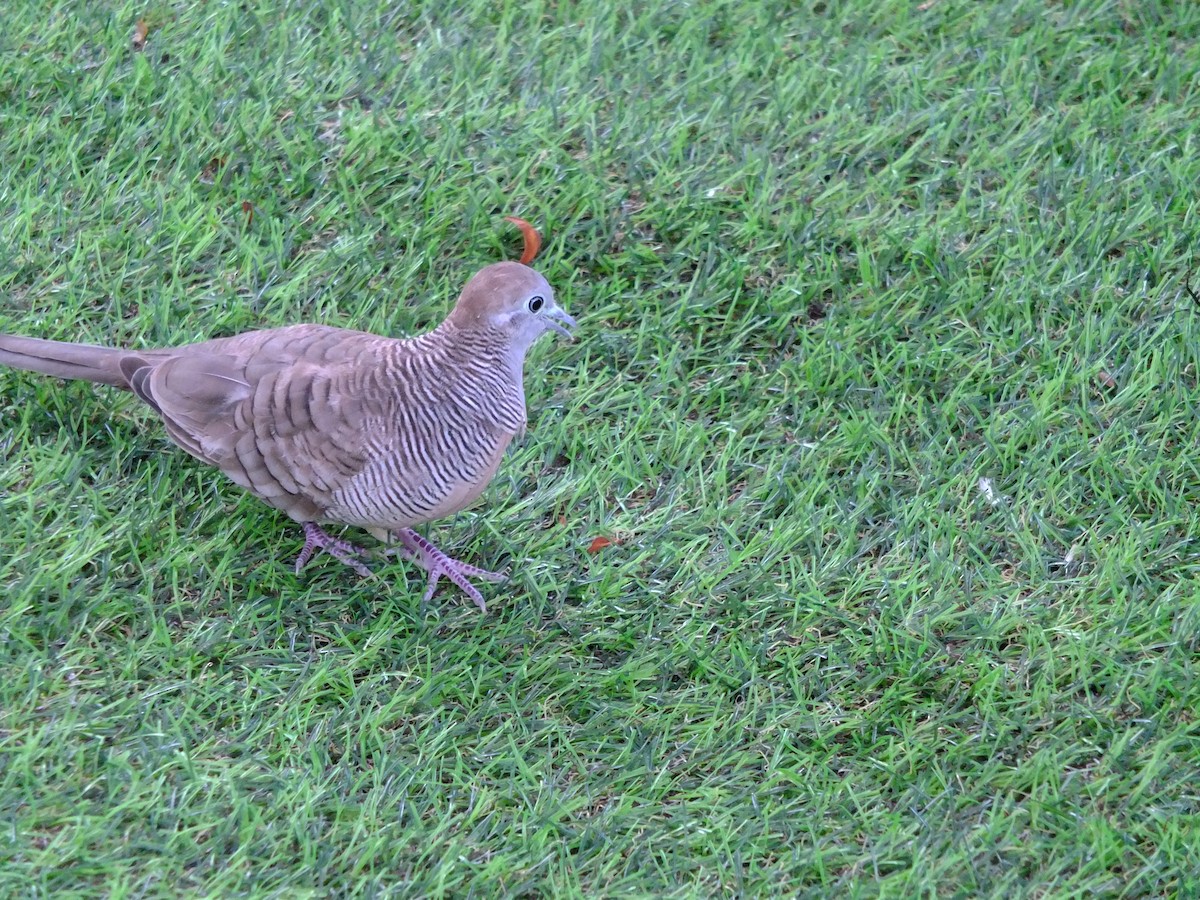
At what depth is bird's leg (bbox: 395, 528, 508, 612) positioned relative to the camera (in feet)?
12.6

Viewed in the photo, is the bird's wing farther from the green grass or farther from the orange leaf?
the orange leaf

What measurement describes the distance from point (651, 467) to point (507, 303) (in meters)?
0.93

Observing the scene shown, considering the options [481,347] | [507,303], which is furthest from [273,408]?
[507,303]

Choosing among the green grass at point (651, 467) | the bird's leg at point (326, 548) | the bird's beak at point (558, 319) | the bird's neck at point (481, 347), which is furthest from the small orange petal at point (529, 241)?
the bird's leg at point (326, 548)

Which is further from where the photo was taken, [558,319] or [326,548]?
[326,548]

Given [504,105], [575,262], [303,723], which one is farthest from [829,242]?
[303,723]

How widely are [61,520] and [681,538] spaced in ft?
6.03

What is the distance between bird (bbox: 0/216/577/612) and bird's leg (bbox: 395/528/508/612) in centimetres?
18

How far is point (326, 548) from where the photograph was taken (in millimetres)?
3881

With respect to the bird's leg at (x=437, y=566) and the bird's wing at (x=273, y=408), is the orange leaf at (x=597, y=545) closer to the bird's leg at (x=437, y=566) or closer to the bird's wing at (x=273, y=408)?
the bird's leg at (x=437, y=566)

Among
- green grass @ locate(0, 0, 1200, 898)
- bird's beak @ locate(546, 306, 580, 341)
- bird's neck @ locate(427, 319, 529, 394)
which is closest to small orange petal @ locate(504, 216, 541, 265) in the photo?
green grass @ locate(0, 0, 1200, 898)

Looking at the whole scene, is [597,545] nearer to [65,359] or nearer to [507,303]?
[507,303]

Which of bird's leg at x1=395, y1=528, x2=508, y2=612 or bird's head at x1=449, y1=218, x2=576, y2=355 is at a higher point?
bird's head at x1=449, y1=218, x2=576, y2=355

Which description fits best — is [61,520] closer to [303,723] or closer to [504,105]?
[303,723]
